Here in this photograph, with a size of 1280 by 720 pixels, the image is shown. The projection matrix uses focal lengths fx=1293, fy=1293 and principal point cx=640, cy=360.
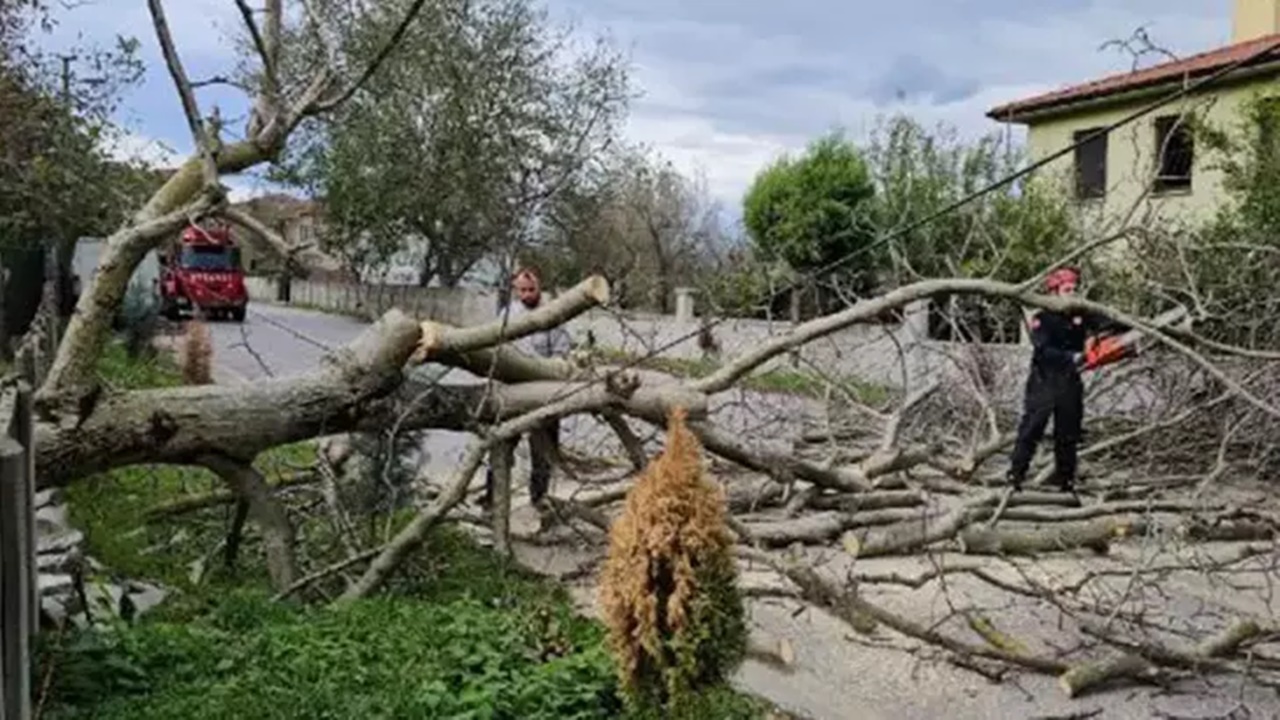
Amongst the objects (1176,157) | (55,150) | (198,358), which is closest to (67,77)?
(55,150)

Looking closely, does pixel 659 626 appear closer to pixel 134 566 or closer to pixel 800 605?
pixel 800 605

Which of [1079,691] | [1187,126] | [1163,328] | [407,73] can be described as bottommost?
[1079,691]

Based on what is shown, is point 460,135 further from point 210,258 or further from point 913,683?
point 913,683

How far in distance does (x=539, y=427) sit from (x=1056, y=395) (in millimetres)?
4090

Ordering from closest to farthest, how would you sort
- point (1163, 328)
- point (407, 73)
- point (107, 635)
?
point (107, 635), point (1163, 328), point (407, 73)

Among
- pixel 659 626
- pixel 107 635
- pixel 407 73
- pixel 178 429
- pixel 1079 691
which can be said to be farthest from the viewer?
pixel 407 73

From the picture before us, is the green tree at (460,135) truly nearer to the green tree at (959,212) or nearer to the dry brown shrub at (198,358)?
the green tree at (959,212)

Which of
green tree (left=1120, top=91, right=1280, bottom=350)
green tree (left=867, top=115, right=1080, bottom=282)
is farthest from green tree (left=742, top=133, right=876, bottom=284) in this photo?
green tree (left=1120, top=91, right=1280, bottom=350)

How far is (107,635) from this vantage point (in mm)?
4785

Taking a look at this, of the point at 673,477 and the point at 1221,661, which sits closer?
the point at 673,477

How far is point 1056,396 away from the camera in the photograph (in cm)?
909

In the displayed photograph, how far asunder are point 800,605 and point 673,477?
2.41m

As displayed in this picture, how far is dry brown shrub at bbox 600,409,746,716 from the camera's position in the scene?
3932 millimetres

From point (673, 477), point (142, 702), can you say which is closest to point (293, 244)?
point (142, 702)
